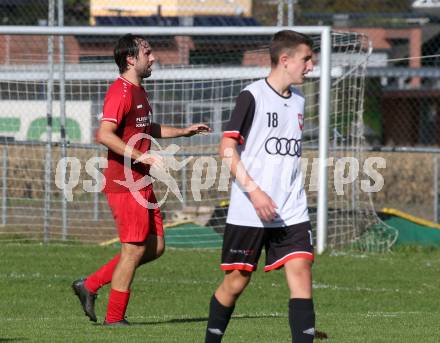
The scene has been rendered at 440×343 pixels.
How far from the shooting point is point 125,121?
8.11m

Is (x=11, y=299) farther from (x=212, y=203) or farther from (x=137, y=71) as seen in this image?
(x=212, y=203)

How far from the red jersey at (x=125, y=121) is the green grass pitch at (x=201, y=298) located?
1123mm

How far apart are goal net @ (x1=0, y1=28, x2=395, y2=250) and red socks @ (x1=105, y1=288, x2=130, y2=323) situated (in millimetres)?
6127

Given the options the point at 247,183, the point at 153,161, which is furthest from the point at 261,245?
the point at 153,161

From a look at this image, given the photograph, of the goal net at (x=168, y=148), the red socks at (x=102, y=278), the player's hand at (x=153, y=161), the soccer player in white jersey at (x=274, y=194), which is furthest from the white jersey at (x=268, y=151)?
the goal net at (x=168, y=148)

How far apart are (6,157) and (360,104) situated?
5266mm

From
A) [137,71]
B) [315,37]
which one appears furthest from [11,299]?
[315,37]

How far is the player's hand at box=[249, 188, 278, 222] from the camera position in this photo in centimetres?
606

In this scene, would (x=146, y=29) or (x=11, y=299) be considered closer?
(x=11, y=299)

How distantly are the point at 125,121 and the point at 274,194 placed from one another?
2.06 metres

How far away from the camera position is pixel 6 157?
52.3 ft

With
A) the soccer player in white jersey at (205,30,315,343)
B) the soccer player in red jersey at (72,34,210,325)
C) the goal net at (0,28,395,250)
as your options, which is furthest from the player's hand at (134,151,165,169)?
the goal net at (0,28,395,250)

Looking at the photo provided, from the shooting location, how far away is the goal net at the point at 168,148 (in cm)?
1453

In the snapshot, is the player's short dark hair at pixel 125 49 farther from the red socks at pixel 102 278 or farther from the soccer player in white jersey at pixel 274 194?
the soccer player in white jersey at pixel 274 194
